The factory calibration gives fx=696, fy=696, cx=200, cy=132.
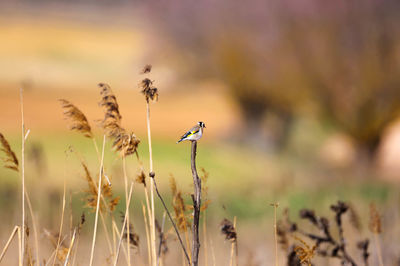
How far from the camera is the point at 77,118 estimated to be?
2.35m

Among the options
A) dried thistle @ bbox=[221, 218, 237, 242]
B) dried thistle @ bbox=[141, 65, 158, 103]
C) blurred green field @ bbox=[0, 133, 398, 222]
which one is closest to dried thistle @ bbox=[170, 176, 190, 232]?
dried thistle @ bbox=[221, 218, 237, 242]

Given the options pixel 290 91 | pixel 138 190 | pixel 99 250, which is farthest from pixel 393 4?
pixel 99 250

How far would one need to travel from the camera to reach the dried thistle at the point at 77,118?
7.64ft

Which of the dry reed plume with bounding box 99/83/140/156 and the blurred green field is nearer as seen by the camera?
the dry reed plume with bounding box 99/83/140/156

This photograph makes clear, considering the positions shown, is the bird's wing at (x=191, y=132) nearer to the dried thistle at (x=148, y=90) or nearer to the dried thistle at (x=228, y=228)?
the dried thistle at (x=148, y=90)

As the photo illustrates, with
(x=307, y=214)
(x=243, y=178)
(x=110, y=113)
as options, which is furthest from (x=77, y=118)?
(x=243, y=178)

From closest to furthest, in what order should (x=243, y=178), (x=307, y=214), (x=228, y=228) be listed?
1. (x=228, y=228)
2. (x=307, y=214)
3. (x=243, y=178)

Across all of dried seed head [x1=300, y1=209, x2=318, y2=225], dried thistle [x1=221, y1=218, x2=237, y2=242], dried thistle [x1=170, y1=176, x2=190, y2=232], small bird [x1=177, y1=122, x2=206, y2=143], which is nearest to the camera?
small bird [x1=177, y1=122, x2=206, y2=143]

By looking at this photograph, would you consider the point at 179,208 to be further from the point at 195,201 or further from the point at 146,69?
the point at 146,69

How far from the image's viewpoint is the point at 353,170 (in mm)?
13672

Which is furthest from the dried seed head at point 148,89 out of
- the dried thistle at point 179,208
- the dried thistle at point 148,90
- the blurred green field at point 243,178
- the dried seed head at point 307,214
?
the blurred green field at point 243,178

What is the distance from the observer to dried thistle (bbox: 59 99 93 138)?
7.64 feet

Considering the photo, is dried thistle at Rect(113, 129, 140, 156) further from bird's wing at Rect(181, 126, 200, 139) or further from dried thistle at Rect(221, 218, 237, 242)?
dried thistle at Rect(221, 218, 237, 242)

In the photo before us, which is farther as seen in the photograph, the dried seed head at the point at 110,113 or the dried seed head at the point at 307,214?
the dried seed head at the point at 307,214
